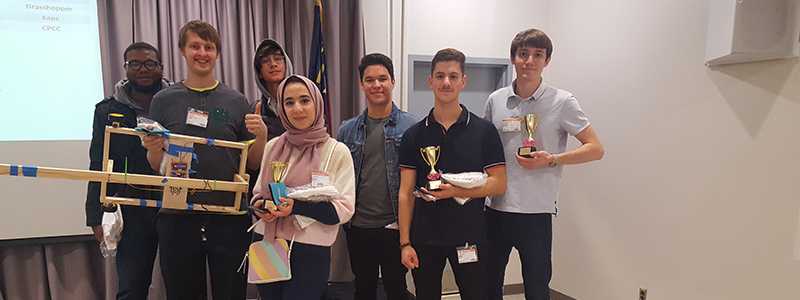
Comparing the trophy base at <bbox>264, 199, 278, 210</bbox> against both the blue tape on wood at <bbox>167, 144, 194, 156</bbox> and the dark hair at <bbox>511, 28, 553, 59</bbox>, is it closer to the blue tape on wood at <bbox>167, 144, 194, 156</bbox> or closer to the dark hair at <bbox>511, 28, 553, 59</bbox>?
the blue tape on wood at <bbox>167, 144, 194, 156</bbox>

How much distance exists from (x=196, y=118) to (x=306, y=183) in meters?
0.72

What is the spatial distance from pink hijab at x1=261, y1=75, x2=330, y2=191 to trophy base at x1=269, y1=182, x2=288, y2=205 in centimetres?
10

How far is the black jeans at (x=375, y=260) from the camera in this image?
2021mm

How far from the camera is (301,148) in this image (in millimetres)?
1695

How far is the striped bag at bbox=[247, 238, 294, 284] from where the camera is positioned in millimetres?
1553

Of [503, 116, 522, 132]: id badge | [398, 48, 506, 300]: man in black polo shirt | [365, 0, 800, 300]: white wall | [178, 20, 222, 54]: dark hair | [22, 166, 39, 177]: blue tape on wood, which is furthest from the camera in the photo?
[365, 0, 800, 300]: white wall

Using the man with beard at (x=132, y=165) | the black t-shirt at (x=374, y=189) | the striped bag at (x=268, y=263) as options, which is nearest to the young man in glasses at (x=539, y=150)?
the black t-shirt at (x=374, y=189)

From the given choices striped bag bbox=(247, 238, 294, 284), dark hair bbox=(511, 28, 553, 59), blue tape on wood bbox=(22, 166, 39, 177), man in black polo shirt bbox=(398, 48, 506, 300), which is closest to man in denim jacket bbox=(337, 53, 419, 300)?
man in black polo shirt bbox=(398, 48, 506, 300)

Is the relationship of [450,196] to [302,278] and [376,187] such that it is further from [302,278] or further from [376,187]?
[302,278]

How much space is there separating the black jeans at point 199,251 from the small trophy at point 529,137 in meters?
1.61

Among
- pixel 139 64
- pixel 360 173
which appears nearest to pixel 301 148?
pixel 360 173

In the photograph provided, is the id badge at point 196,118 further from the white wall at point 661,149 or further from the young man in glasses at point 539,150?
the white wall at point 661,149

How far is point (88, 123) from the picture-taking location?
264 centimetres

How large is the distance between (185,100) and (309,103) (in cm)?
72
